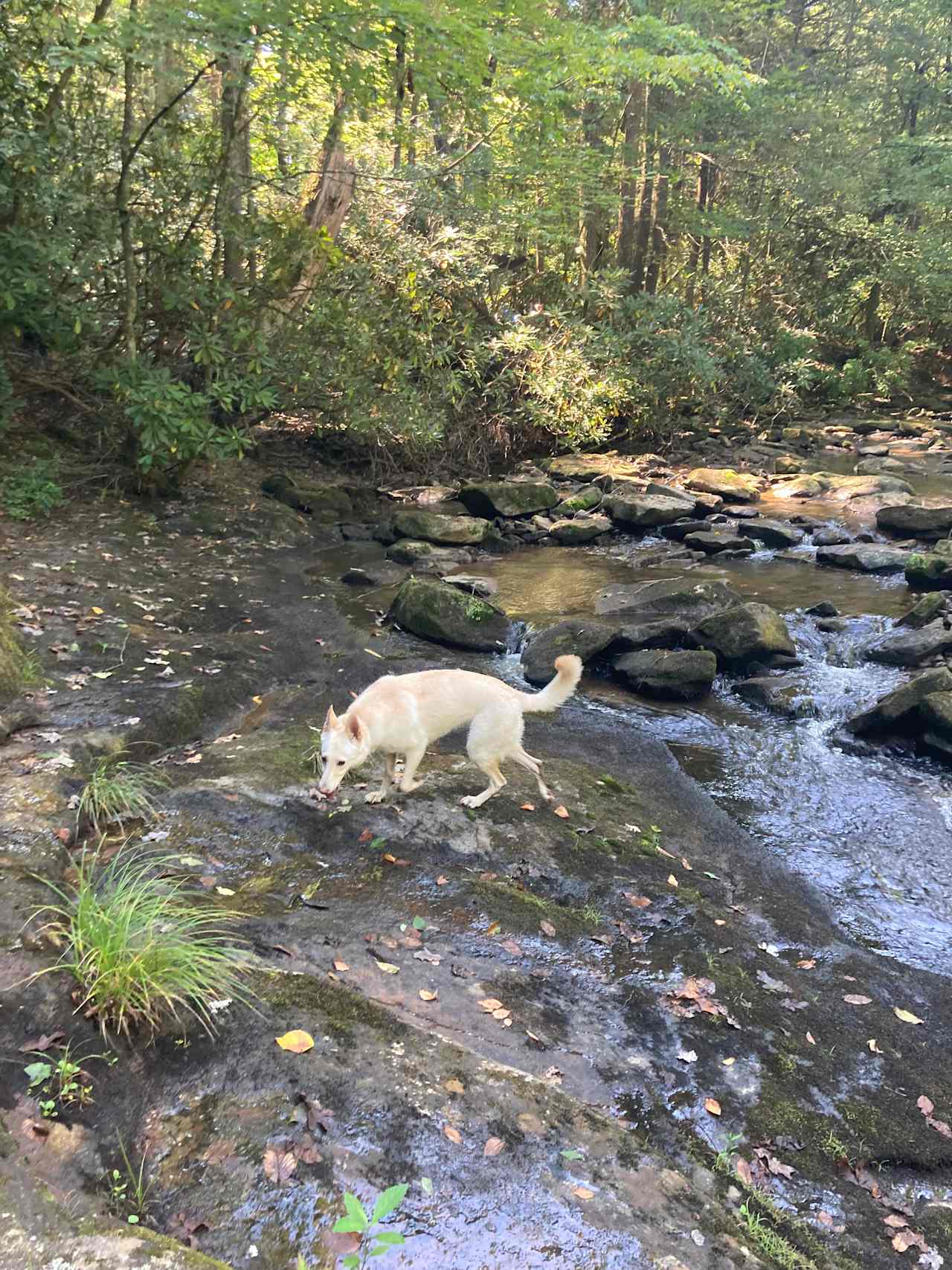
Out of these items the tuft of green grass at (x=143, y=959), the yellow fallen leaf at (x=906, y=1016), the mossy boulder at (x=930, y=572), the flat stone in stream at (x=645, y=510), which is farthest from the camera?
the flat stone in stream at (x=645, y=510)

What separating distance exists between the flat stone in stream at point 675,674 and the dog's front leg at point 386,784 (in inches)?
163

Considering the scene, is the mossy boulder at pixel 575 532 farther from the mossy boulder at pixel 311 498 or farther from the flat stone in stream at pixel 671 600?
the mossy boulder at pixel 311 498

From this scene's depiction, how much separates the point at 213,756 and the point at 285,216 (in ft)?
31.0

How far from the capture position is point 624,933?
4.82m

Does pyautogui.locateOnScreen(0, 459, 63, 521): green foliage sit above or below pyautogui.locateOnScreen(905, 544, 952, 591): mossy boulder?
above

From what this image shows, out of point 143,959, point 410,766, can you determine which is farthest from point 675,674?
point 143,959

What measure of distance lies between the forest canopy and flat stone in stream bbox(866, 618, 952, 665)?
27.3 feet

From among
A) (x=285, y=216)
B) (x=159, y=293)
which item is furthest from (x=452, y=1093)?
(x=285, y=216)

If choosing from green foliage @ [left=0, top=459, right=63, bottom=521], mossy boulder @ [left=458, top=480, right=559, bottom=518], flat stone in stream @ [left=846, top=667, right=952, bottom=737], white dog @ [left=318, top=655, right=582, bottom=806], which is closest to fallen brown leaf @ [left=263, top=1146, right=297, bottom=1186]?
white dog @ [left=318, top=655, right=582, bottom=806]

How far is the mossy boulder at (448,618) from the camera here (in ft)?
33.5

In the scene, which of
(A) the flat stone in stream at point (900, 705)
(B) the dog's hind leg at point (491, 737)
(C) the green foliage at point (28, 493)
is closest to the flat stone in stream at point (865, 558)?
(A) the flat stone in stream at point (900, 705)

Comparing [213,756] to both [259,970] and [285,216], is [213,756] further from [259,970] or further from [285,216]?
[285,216]

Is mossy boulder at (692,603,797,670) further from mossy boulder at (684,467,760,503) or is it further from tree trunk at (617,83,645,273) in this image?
tree trunk at (617,83,645,273)

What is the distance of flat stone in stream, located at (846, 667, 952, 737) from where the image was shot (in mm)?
8312
